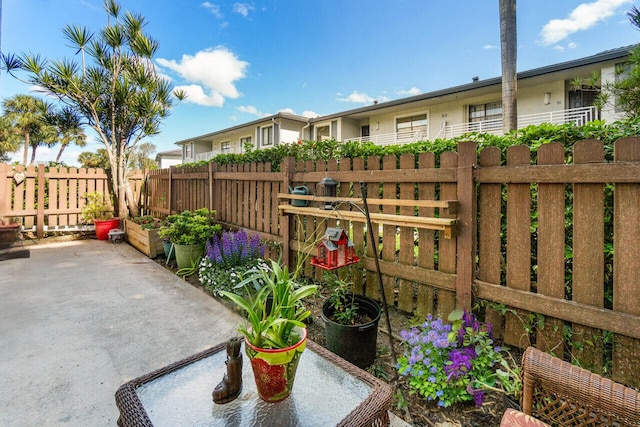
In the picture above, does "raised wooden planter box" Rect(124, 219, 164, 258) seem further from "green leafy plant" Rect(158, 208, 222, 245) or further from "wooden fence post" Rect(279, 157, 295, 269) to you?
"wooden fence post" Rect(279, 157, 295, 269)

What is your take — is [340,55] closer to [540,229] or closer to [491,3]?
[491,3]

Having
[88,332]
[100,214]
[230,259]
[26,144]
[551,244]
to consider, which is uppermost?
[26,144]

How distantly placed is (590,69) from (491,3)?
349 centimetres

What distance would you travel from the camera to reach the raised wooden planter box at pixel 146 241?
4.86 meters

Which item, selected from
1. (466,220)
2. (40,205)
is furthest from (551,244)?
(40,205)

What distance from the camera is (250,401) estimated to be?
1110 millimetres

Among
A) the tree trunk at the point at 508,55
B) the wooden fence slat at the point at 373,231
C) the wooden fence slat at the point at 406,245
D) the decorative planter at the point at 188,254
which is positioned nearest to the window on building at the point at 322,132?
the tree trunk at the point at 508,55

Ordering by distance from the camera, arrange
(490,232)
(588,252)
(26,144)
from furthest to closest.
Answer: (26,144)
(490,232)
(588,252)

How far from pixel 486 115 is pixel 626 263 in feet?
32.1

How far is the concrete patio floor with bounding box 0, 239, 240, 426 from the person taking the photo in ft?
5.25

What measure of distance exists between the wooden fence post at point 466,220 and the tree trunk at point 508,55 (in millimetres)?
4736

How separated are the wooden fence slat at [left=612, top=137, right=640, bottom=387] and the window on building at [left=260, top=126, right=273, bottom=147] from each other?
14.8m

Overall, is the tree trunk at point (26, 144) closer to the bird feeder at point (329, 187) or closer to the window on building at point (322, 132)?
the window on building at point (322, 132)

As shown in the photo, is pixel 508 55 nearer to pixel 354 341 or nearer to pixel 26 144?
pixel 354 341
